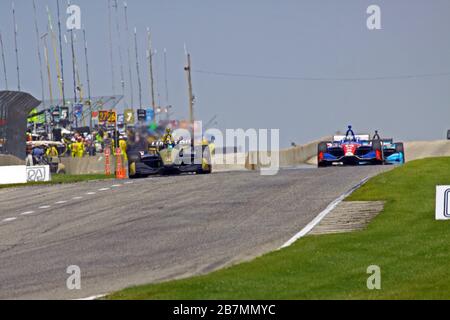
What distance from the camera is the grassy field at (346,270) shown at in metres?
13.1

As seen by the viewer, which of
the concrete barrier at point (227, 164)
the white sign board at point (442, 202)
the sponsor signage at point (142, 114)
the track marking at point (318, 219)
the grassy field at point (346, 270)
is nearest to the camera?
the grassy field at point (346, 270)

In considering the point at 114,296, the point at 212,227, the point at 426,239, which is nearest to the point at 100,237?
the point at 212,227

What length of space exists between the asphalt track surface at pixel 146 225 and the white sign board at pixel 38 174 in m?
5.99

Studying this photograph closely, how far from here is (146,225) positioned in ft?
76.9

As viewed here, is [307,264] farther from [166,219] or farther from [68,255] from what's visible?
[166,219]

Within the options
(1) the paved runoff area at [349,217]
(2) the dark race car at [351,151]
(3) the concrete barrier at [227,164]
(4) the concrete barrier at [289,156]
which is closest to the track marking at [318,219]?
(1) the paved runoff area at [349,217]

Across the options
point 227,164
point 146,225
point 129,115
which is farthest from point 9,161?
point 129,115

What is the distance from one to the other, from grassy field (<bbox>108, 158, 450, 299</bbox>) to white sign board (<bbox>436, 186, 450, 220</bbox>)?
0.13 metres

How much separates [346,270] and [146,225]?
9.13m

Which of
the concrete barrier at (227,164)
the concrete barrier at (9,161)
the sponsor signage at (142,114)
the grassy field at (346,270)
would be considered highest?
the grassy field at (346,270)

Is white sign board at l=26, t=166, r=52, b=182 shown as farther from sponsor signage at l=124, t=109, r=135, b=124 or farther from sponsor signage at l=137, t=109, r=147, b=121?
sponsor signage at l=124, t=109, r=135, b=124

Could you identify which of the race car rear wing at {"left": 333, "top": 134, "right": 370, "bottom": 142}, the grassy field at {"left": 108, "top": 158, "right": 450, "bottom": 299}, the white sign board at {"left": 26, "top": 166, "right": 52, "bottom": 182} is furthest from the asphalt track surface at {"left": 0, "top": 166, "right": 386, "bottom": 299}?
the race car rear wing at {"left": 333, "top": 134, "right": 370, "bottom": 142}

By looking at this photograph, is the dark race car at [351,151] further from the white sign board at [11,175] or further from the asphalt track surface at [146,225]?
the white sign board at [11,175]

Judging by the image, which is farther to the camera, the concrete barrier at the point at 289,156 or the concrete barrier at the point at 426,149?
the concrete barrier at the point at 426,149
